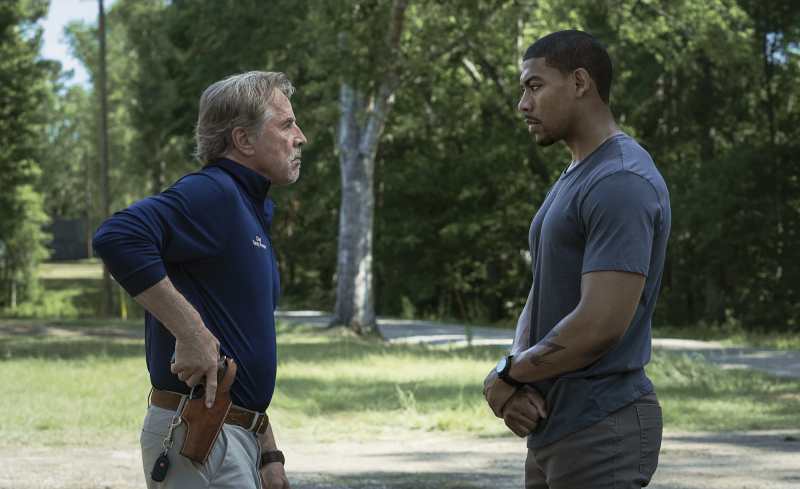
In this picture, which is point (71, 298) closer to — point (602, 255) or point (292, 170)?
point (292, 170)

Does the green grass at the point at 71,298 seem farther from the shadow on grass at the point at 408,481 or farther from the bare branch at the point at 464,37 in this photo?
the shadow on grass at the point at 408,481

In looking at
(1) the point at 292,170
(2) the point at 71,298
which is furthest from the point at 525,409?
(2) the point at 71,298

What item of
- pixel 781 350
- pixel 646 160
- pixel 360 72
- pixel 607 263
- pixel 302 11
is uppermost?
pixel 302 11

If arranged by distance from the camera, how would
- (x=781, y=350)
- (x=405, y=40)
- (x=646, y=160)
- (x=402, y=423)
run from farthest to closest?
(x=405, y=40)
(x=781, y=350)
(x=402, y=423)
(x=646, y=160)

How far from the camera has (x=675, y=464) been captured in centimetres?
714

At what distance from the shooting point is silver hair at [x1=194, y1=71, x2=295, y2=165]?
280 cm

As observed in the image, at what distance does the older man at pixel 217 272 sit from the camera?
2398mm

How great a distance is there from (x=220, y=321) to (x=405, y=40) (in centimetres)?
1653

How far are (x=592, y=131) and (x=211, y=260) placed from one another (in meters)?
1.22

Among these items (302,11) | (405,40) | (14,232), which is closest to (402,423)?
(405,40)

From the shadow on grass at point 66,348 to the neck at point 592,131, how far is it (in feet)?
39.9

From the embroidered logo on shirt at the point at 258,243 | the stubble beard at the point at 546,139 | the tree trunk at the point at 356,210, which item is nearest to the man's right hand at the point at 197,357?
the embroidered logo on shirt at the point at 258,243

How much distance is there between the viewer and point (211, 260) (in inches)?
102

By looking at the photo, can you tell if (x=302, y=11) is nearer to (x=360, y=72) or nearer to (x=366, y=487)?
(x=360, y=72)
